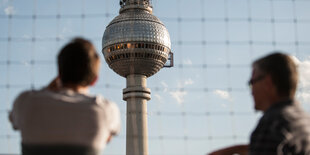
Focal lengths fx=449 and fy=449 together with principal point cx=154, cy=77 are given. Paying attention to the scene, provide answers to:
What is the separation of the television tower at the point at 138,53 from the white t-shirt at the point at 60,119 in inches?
2342

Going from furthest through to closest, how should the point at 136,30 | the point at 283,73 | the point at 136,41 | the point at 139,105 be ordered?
the point at 136,30 < the point at 136,41 < the point at 139,105 < the point at 283,73

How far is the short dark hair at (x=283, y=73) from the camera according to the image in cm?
252

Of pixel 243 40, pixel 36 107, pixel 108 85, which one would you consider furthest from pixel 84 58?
pixel 243 40

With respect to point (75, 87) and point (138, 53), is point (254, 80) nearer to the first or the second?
point (75, 87)

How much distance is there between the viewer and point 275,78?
2555 mm

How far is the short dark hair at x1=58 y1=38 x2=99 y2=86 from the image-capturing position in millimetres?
2389

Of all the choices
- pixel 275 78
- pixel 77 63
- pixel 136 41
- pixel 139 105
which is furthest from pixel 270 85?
pixel 136 41

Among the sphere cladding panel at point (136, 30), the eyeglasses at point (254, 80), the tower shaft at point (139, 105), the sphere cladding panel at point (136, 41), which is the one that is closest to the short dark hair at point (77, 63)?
the eyeglasses at point (254, 80)

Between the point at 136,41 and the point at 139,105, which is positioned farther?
the point at 136,41

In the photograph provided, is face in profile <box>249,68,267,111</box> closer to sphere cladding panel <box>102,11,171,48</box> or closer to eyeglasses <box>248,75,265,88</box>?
eyeglasses <box>248,75,265,88</box>

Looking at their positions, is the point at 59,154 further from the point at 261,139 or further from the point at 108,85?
the point at 108,85

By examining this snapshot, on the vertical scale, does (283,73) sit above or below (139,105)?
below

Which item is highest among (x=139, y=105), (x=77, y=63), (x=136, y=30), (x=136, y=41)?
(x=136, y=30)

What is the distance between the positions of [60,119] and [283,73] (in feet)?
4.10
